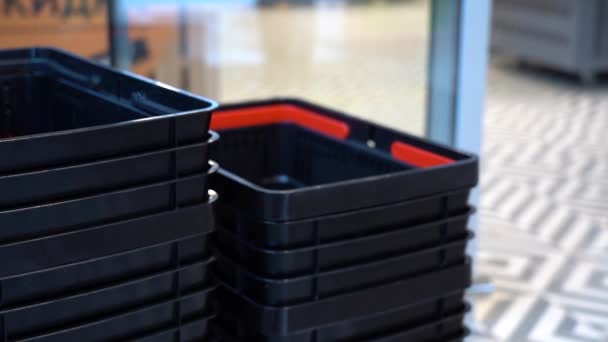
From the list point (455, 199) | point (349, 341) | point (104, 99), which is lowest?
point (349, 341)

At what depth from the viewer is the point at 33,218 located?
892 mm

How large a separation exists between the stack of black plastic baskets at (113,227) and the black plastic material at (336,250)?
80 mm

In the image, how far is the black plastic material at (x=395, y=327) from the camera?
3.76 feet

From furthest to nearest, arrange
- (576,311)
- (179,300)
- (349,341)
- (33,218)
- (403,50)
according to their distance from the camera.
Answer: (403,50) < (576,311) < (349,341) < (179,300) < (33,218)

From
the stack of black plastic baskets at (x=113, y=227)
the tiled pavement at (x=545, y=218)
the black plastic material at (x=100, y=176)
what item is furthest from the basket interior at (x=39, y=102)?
the tiled pavement at (x=545, y=218)

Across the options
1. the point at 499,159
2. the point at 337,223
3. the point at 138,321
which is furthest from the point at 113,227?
the point at 499,159

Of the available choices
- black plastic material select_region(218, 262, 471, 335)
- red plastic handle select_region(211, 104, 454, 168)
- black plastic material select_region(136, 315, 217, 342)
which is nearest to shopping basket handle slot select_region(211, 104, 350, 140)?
red plastic handle select_region(211, 104, 454, 168)

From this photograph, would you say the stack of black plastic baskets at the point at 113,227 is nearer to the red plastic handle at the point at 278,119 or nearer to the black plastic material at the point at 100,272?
the black plastic material at the point at 100,272

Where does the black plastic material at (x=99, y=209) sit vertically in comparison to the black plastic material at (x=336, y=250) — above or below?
above

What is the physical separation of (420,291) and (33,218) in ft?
1.85

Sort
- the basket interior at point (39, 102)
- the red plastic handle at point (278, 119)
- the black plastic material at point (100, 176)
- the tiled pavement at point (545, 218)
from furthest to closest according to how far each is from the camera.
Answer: the tiled pavement at point (545, 218) < the red plastic handle at point (278, 119) < the basket interior at point (39, 102) < the black plastic material at point (100, 176)

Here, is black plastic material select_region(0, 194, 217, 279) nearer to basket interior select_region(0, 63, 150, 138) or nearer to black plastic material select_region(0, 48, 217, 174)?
black plastic material select_region(0, 48, 217, 174)

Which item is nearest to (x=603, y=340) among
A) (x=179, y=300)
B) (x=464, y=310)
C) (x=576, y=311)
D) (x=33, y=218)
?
(x=576, y=311)

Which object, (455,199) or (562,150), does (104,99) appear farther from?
(562,150)
